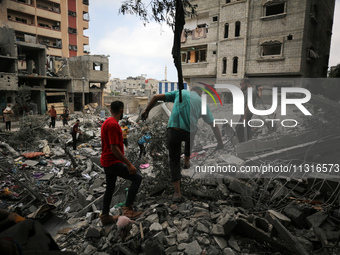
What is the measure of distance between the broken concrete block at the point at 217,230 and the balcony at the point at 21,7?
3878cm

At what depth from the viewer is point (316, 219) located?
2.84 metres

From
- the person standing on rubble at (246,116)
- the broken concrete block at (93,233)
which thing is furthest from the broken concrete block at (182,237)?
the person standing on rubble at (246,116)

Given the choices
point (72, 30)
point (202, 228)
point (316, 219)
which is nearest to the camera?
point (202, 228)

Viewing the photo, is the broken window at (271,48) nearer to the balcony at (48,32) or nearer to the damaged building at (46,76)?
the damaged building at (46,76)

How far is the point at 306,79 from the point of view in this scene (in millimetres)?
18234

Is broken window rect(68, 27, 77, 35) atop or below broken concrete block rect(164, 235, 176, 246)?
atop

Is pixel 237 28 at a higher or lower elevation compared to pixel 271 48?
higher

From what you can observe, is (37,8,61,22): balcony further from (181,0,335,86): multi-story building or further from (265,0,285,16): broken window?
(265,0,285,16): broken window

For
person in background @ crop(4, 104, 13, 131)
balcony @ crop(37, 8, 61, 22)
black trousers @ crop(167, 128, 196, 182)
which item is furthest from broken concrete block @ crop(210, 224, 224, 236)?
balcony @ crop(37, 8, 61, 22)

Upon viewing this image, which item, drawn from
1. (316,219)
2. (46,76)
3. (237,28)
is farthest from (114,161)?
(46,76)

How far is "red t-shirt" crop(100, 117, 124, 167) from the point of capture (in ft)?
9.73

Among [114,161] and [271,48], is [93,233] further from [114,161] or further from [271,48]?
[271,48]

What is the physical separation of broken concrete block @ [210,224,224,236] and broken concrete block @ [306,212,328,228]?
4.06 ft

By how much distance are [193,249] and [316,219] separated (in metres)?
1.69
